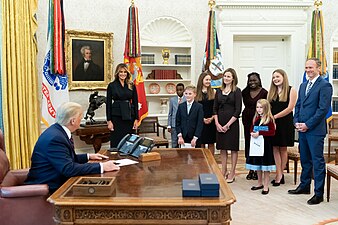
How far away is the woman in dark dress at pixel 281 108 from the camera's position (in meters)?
5.19

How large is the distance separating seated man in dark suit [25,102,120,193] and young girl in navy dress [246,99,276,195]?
2503 millimetres

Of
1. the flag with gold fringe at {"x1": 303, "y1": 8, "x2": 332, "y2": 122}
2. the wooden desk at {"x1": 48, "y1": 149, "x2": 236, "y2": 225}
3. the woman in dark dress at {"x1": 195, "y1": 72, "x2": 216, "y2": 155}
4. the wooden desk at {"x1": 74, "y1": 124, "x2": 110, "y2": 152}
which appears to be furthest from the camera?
the flag with gold fringe at {"x1": 303, "y1": 8, "x2": 332, "y2": 122}

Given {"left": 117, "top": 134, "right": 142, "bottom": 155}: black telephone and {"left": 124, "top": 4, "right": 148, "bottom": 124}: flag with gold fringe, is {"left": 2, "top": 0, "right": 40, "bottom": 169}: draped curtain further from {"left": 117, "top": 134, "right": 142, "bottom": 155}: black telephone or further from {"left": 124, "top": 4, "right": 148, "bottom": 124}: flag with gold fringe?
{"left": 117, "top": 134, "right": 142, "bottom": 155}: black telephone

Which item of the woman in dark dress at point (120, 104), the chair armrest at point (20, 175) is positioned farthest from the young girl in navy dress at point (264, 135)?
the chair armrest at point (20, 175)

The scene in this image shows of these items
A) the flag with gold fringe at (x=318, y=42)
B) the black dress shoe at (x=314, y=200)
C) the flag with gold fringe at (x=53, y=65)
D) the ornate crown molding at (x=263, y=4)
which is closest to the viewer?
the black dress shoe at (x=314, y=200)

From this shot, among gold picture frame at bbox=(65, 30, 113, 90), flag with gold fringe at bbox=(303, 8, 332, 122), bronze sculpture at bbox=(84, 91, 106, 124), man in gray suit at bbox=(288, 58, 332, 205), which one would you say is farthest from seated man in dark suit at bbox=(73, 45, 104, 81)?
man in gray suit at bbox=(288, 58, 332, 205)

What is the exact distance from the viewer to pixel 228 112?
548 cm

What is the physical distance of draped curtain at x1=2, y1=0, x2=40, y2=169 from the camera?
5766 millimetres

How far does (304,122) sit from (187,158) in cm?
186

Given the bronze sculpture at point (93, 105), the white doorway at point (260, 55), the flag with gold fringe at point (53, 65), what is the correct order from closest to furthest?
the flag with gold fringe at point (53, 65) → the bronze sculpture at point (93, 105) → the white doorway at point (260, 55)

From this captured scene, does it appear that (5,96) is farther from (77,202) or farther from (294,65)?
(294,65)

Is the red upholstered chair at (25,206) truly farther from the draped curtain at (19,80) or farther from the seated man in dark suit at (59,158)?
the draped curtain at (19,80)

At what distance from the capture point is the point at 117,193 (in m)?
2.40

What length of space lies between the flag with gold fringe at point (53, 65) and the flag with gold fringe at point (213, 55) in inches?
104
